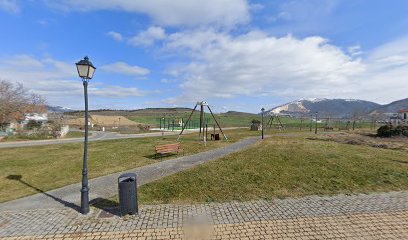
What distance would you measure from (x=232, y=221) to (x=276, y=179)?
396 centimetres

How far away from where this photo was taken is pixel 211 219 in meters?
6.52

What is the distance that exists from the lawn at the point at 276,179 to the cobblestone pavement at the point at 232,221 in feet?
2.38

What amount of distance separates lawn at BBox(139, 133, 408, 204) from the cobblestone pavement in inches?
28.6

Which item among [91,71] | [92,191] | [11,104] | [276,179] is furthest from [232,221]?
[11,104]

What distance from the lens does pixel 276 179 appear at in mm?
9742

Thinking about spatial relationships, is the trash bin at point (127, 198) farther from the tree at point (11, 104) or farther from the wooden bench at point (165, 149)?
the tree at point (11, 104)

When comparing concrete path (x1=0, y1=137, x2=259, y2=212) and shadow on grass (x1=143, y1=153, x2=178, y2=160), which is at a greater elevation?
shadow on grass (x1=143, y1=153, x2=178, y2=160)

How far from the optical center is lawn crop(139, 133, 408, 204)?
8.37 m

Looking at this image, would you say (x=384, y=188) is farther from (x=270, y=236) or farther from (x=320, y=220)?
(x=270, y=236)

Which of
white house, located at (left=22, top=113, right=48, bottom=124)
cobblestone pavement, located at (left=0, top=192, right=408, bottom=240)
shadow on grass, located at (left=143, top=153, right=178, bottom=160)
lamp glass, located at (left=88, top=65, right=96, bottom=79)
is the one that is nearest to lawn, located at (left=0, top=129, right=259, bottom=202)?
shadow on grass, located at (left=143, top=153, right=178, bottom=160)

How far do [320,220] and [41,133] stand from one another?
110 ft

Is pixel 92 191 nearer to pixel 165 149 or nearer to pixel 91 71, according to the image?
pixel 91 71

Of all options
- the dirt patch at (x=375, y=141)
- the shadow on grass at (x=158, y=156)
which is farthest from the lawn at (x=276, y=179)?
the dirt patch at (x=375, y=141)

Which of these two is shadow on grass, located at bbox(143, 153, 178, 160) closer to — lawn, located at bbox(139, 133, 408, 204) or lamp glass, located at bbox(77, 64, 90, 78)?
lawn, located at bbox(139, 133, 408, 204)
